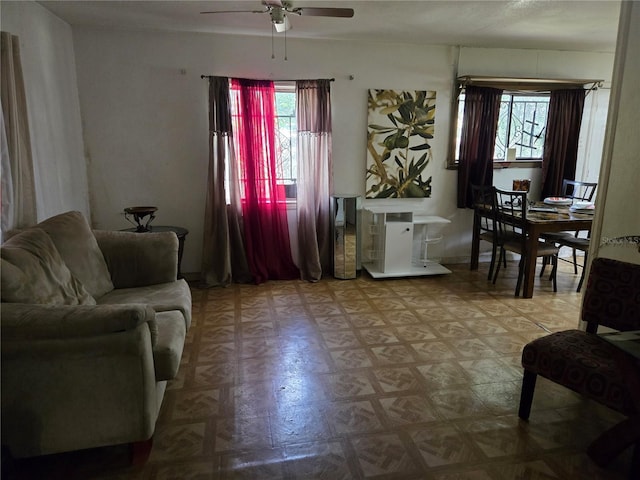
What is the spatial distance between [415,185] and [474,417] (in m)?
2.94

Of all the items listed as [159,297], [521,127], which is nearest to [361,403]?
[159,297]

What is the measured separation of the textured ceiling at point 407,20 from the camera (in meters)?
3.12

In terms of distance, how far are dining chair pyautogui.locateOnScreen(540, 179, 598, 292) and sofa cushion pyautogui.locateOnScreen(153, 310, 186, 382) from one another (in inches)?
140

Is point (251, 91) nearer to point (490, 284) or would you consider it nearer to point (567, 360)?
point (490, 284)

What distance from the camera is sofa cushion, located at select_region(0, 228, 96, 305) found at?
1.74 meters

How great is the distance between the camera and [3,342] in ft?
5.05

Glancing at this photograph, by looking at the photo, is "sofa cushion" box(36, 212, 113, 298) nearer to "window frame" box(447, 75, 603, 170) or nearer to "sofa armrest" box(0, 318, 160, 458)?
"sofa armrest" box(0, 318, 160, 458)

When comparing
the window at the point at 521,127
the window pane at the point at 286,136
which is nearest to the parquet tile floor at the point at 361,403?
the window pane at the point at 286,136

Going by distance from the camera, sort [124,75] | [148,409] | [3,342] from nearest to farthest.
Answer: [3,342] < [148,409] < [124,75]

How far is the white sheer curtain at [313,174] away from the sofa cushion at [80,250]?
6.68 ft

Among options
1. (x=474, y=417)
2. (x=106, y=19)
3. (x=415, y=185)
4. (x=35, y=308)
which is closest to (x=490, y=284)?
(x=415, y=185)

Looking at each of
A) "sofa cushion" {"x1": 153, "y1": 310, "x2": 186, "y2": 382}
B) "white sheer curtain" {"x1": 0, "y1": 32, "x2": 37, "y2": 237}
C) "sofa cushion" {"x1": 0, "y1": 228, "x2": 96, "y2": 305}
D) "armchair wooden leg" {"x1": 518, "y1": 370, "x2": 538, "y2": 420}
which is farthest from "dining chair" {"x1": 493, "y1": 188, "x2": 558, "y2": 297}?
"white sheer curtain" {"x1": 0, "y1": 32, "x2": 37, "y2": 237}

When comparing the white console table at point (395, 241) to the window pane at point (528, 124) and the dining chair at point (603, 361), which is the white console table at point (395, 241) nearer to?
the window pane at point (528, 124)

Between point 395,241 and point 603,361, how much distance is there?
102 inches
